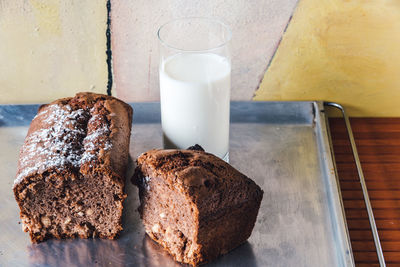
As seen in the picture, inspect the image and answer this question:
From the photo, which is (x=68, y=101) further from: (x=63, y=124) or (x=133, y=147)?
(x=133, y=147)

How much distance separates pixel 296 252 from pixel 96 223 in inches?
20.7

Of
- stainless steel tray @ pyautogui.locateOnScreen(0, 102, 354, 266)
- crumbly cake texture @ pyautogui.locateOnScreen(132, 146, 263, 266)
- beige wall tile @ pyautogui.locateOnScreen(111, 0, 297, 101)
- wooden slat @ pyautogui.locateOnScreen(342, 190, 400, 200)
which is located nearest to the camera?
crumbly cake texture @ pyautogui.locateOnScreen(132, 146, 263, 266)

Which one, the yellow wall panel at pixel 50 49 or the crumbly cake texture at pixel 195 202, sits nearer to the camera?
the crumbly cake texture at pixel 195 202

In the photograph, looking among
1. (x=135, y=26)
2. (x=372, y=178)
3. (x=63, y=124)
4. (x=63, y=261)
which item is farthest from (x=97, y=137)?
(x=372, y=178)

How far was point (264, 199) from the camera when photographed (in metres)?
1.45

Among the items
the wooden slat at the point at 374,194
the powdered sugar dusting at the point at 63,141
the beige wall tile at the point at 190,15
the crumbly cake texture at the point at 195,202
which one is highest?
the beige wall tile at the point at 190,15

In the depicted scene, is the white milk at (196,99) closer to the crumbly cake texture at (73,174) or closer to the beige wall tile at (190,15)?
the crumbly cake texture at (73,174)

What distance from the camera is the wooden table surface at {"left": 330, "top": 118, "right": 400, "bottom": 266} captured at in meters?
1.33

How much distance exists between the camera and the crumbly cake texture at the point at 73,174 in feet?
4.01

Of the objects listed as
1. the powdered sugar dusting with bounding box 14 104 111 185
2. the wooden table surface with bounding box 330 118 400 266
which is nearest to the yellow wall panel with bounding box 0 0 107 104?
the powdered sugar dusting with bounding box 14 104 111 185

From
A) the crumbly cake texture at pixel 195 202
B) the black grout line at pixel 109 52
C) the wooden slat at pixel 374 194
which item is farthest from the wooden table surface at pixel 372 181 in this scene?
the black grout line at pixel 109 52

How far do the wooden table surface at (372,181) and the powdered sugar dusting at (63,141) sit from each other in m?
0.71

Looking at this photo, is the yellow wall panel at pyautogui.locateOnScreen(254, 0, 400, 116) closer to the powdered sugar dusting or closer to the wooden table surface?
the wooden table surface

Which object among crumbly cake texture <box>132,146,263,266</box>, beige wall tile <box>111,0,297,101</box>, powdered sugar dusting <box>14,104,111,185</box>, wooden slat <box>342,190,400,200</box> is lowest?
wooden slat <box>342,190,400,200</box>
